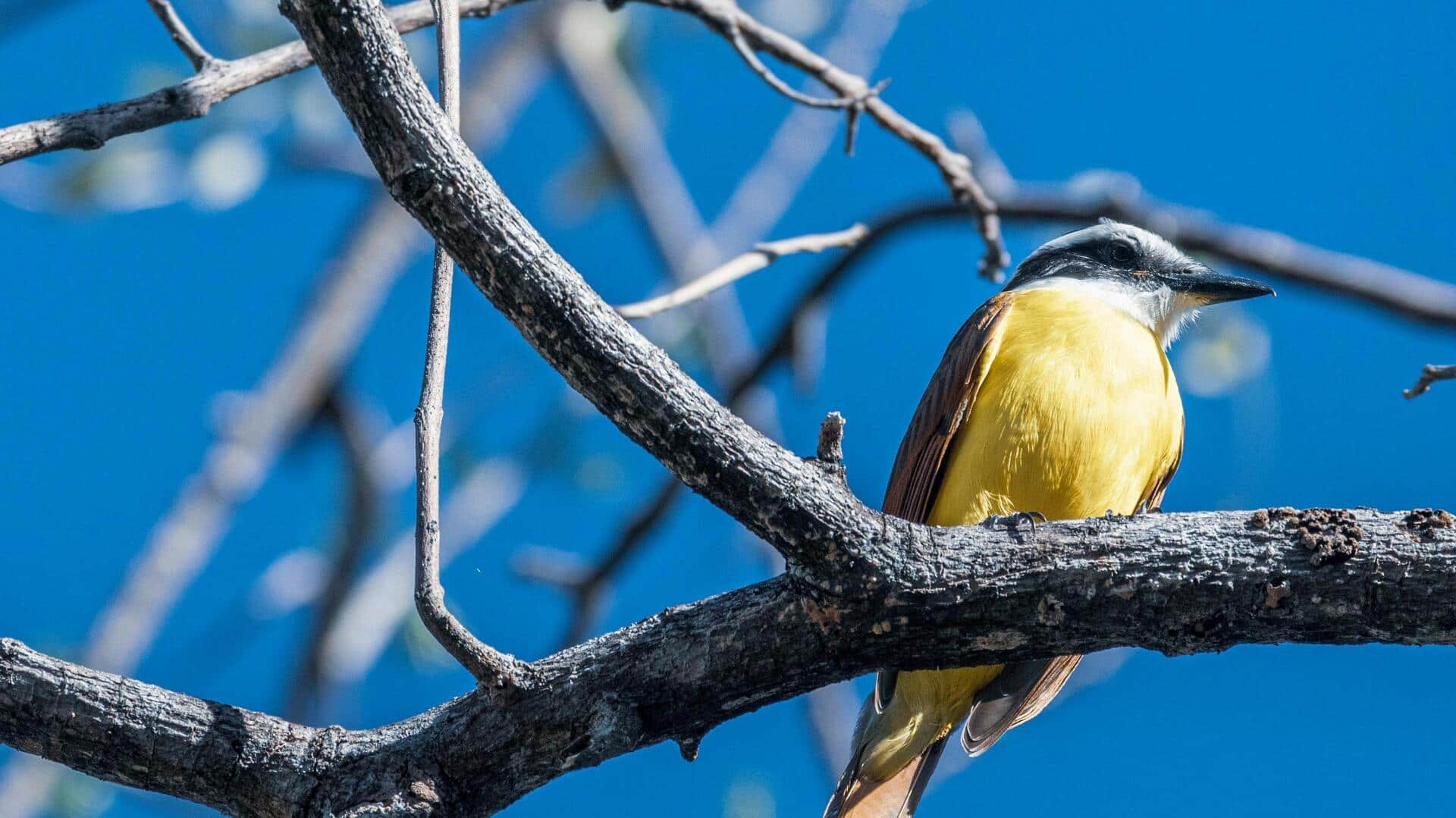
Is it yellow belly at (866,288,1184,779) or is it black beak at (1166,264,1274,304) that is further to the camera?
black beak at (1166,264,1274,304)

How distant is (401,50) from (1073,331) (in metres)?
2.78

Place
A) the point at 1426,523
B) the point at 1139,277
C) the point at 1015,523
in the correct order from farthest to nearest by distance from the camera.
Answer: the point at 1139,277 < the point at 1015,523 < the point at 1426,523

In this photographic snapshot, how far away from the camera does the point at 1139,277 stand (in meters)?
5.34

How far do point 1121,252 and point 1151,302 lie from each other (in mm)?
336

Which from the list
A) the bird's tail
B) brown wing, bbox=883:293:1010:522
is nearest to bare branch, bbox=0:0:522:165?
brown wing, bbox=883:293:1010:522

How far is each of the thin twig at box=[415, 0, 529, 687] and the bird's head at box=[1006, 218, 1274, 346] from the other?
2.95 meters

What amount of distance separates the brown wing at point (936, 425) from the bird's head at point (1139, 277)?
29.4 inches

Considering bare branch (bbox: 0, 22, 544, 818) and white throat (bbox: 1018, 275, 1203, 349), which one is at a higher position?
bare branch (bbox: 0, 22, 544, 818)

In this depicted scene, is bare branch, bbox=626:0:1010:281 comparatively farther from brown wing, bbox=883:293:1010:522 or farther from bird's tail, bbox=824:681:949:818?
bird's tail, bbox=824:681:949:818

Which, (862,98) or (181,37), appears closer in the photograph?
(181,37)

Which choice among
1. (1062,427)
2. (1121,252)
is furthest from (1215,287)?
(1062,427)

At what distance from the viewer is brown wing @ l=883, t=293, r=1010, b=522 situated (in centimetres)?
433

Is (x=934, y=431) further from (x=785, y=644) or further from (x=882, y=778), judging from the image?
(x=785, y=644)

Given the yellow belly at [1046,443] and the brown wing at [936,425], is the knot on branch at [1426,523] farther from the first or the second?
the brown wing at [936,425]
